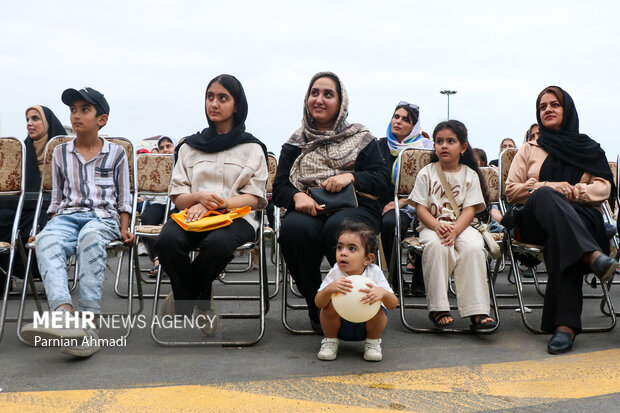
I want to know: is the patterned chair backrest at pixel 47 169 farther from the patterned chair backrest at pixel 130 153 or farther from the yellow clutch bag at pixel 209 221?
the yellow clutch bag at pixel 209 221

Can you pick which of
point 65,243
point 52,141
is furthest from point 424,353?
point 52,141

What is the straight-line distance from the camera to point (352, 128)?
12.6ft

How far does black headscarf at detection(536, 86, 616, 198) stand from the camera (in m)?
3.84

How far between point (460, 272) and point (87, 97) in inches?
98.5

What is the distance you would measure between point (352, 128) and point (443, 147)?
0.60m

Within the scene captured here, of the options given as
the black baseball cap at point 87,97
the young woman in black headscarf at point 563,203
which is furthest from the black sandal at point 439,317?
the black baseball cap at point 87,97

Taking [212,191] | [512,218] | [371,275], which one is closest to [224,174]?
[212,191]

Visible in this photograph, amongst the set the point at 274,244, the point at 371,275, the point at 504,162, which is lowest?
the point at 274,244

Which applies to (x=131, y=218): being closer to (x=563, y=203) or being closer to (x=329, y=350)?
(x=329, y=350)

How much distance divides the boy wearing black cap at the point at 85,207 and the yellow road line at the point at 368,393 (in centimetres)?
69

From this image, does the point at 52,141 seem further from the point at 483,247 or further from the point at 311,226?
the point at 483,247

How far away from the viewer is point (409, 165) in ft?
14.3

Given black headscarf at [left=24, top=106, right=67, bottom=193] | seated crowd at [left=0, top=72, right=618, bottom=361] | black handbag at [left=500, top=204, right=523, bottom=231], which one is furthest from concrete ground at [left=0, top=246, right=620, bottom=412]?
black headscarf at [left=24, top=106, right=67, bottom=193]

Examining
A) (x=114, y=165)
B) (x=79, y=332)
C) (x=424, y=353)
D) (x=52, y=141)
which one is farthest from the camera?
(x=52, y=141)
